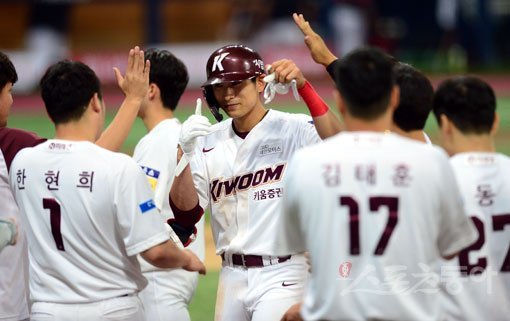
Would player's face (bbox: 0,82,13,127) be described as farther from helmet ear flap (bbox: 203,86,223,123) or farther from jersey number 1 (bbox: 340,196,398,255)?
jersey number 1 (bbox: 340,196,398,255)

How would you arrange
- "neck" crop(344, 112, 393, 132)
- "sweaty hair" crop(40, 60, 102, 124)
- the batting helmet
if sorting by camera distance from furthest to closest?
the batting helmet, "sweaty hair" crop(40, 60, 102, 124), "neck" crop(344, 112, 393, 132)

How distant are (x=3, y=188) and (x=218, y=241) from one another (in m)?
1.26

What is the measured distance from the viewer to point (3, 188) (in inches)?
203

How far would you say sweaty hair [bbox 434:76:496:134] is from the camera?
14.3 ft

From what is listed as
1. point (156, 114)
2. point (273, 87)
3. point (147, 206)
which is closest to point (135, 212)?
point (147, 206)

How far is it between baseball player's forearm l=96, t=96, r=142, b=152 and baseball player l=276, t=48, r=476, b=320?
1.48 meters

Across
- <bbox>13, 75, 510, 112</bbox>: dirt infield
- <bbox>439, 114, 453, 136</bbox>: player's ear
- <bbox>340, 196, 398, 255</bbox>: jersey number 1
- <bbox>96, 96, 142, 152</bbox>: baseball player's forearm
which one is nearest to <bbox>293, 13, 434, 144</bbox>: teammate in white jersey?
<bbox>439, 114, 453, 136</bbox>: player's ear

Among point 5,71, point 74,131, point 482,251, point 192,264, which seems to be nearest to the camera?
point 482,251

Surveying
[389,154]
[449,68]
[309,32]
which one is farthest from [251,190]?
[449,68]

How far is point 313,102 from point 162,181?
1266 mm

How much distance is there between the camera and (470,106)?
14.3ft

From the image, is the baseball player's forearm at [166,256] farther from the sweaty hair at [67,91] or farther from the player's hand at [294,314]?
the sweaty hair at [67,91]

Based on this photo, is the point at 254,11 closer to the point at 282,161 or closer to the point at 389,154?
the point at 282,161

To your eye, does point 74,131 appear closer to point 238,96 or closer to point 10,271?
point 10,271
